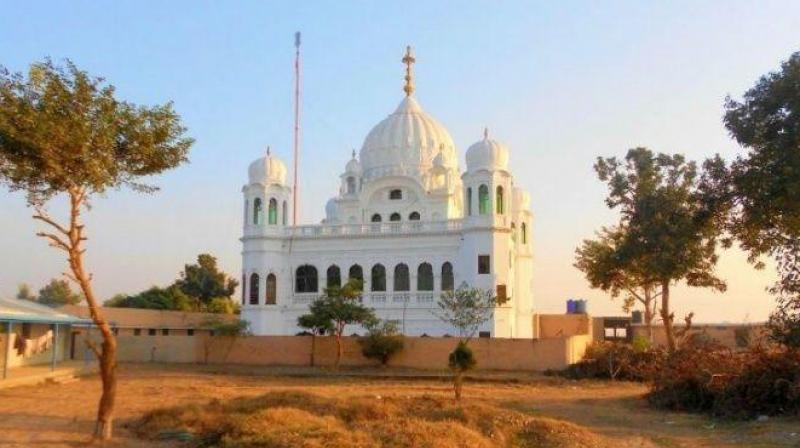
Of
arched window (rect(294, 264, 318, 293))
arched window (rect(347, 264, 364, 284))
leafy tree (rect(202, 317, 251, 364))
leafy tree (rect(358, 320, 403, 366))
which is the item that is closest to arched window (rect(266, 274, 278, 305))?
arched window (rect(294, 264, 318, 293))

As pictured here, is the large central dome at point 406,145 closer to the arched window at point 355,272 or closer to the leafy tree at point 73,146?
the arched window at point 355,272

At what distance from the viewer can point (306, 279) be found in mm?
45562

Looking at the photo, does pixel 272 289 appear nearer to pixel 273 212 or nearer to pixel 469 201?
pixel 273 212

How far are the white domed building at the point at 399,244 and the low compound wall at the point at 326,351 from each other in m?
5.82

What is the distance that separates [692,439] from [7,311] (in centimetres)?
2101

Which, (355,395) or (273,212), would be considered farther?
(273,212)

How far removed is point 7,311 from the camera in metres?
26.5

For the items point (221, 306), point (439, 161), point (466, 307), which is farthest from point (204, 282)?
point (466, 307)

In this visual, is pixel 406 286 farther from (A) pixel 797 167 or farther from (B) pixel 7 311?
(A) pixel 797 167

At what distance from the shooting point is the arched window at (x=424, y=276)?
43531 mm

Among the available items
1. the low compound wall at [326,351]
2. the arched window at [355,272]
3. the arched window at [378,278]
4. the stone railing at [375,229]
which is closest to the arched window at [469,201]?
the stone railing at [375,229]

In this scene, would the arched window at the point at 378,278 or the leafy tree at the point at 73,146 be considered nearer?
the leafy tree at the point at 73,146

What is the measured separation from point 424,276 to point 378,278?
248cm

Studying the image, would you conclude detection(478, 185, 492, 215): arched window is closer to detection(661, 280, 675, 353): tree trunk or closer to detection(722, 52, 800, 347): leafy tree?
detection(661, 280, 675, 353): tree trunk
